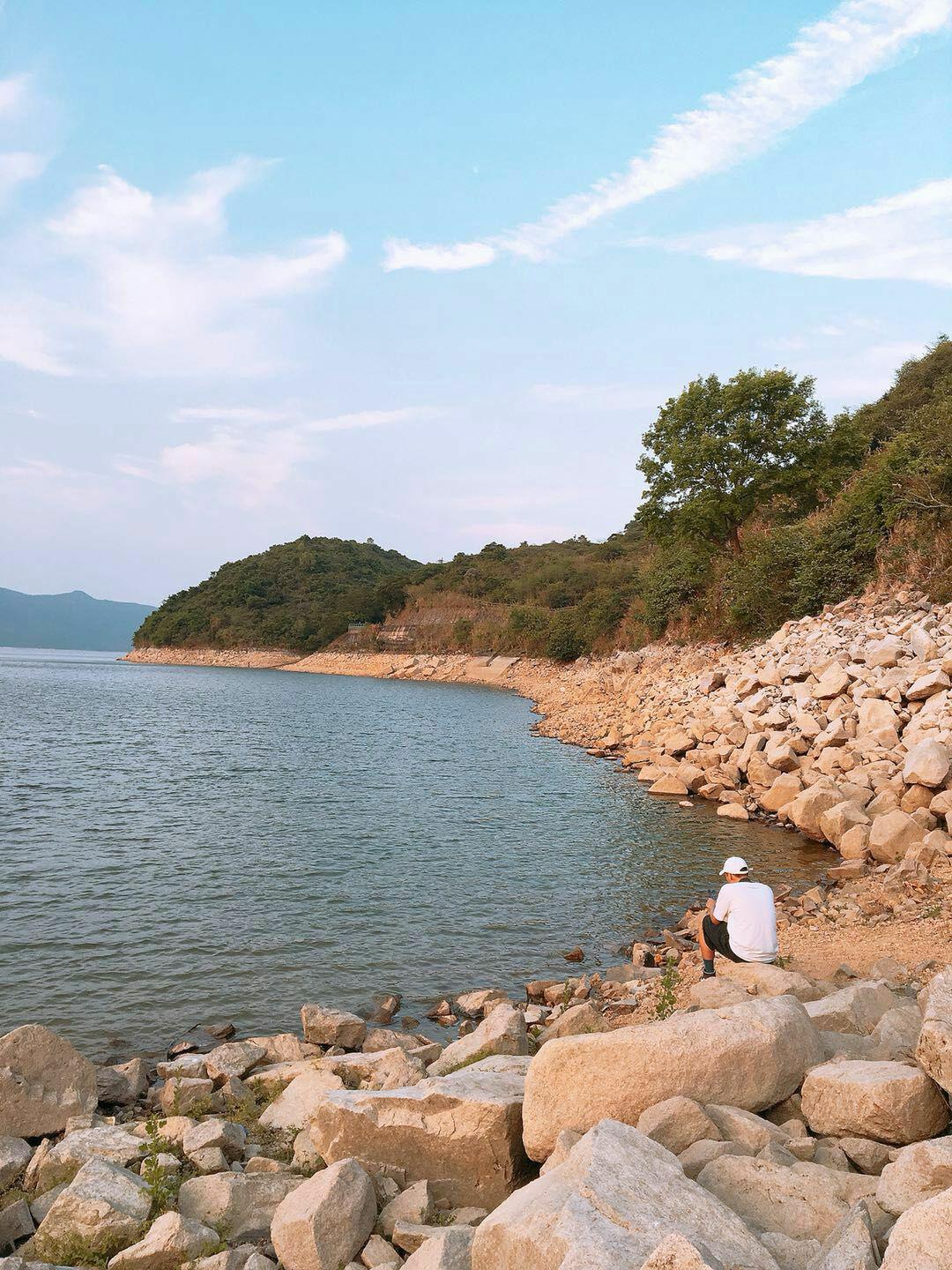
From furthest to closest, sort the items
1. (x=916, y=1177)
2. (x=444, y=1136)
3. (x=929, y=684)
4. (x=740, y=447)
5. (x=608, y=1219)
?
(x=740, y=447), (x=929, y=684), (x=444, y=1136), (x=916, y=1177), (x=608, y=1219)

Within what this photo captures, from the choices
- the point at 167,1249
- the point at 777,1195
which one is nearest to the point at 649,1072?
the point at 777,1195

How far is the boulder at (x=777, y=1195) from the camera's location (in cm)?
388

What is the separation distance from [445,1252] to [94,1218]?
7.28 feet

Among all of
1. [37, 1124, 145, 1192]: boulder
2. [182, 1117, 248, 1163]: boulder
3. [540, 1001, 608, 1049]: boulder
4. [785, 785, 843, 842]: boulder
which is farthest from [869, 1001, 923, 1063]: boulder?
[785, 785, 843, 842]: boulder

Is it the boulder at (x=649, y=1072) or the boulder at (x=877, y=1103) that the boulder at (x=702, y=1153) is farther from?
the boulder at (x=877, y=1103)

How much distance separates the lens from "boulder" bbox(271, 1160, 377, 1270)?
14.1ft

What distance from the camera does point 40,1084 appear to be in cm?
660

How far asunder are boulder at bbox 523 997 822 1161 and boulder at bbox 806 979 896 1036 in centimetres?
145

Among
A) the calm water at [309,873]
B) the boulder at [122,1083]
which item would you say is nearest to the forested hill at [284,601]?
the calm water at [309,873]

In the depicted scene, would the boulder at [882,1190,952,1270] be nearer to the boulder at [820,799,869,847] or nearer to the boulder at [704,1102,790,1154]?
the boulder at [704,1102,790,1154]

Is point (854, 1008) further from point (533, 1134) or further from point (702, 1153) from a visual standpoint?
point (533, 1134)

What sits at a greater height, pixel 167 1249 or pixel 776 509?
pixel 776 509

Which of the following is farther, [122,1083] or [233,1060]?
[233,1060]

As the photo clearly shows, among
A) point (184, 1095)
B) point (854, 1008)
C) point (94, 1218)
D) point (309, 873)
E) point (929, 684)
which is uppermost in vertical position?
point (929, 684)
